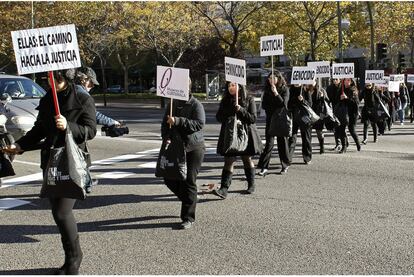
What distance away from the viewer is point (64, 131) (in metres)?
4.43

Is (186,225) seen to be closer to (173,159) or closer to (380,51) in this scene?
(173,159)

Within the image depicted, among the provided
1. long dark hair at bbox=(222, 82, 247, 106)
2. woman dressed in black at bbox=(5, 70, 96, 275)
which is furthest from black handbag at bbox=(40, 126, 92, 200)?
long dark hair at bbox=(222, 82, 247, 106)

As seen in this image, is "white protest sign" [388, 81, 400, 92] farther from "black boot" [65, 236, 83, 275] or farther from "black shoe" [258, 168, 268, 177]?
"black boot" [65, 236, 83, 275]

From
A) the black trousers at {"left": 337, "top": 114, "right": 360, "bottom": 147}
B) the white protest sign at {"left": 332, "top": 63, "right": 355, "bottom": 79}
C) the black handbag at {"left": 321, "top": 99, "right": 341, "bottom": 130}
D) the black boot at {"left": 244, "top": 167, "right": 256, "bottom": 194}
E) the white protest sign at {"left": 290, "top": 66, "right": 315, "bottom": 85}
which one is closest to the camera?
the black boot at {"left": 244, "top": 167, "right": 256, "bottom": 194}

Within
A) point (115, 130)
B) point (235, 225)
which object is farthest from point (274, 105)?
point (235, 225)

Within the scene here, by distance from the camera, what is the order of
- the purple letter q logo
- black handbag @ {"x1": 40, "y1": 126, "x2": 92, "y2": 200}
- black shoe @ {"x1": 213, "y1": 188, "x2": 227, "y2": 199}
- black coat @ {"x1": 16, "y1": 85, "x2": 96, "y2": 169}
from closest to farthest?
black handbag @ {"x1": 40, "y1": 126, "x2": 92, "y2": 200} → black coat @ {"x1": 16, "y1": 85, "x2": 96, "y2": 169} → the purple letter q logo → black shoe @ {"x1": 213, "y1": 188, "x2": 227, "y2": 199}

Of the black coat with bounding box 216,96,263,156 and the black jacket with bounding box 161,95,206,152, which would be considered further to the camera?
the black coat with bounding box 216,96,263,156

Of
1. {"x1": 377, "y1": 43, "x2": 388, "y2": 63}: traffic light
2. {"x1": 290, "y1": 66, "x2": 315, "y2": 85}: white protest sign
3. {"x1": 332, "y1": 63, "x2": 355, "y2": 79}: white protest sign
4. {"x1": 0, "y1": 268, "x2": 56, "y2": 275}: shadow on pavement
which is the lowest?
{"x1": 0, "y1": 268, "x2": 56, "y2": 275}: shadow on pavement

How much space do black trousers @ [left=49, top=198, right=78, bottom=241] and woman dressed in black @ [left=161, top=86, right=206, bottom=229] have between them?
5.71 feet

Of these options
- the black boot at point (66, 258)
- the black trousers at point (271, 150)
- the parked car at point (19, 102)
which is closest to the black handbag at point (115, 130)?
the black boot at point (66, 258)

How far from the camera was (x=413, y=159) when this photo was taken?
36.0 ft

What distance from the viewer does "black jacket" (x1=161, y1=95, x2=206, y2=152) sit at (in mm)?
5980

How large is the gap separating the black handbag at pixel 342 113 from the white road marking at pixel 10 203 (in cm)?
746

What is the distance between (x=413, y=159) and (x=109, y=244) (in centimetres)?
770
